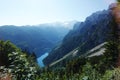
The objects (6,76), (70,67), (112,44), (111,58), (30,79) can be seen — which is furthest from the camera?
(70,67)

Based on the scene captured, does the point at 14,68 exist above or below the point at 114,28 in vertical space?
below

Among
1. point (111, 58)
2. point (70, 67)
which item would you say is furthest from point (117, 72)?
point (70, 67)

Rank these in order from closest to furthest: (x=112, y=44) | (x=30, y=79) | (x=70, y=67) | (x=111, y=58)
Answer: (x=30, y=79), (x=111, y=58), (x=112, y=44), (x=70, y=67)

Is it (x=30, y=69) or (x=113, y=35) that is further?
(x=113, y=35)

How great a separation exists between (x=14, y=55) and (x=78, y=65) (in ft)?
438

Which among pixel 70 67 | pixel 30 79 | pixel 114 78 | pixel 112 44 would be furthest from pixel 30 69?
pixel 70 67

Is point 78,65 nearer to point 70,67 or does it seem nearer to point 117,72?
point 70,67

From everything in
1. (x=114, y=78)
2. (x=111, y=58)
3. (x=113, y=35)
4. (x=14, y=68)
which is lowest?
(x=114, y=78)

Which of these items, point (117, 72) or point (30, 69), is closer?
point (30, 69)

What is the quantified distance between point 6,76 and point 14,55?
1476mm

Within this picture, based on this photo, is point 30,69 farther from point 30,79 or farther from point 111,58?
point 111,58

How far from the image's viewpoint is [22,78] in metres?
9.25

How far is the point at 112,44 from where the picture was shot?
93.4 metres

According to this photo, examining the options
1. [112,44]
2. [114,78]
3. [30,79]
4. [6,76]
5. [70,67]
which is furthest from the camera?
[70,67]
